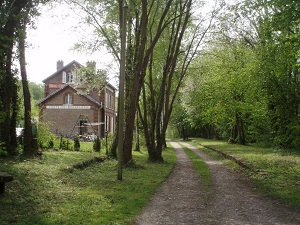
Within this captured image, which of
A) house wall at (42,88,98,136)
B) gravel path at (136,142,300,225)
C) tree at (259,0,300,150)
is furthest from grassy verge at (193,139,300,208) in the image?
house wall at (42,88,98,136)

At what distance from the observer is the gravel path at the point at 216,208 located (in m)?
6.61

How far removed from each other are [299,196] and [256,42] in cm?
2328

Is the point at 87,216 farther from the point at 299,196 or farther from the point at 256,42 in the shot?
the point at 256,42

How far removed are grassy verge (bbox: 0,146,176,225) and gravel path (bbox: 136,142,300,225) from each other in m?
0.43

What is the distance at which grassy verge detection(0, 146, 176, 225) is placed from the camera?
21.2ft

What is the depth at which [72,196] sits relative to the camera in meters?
8.36

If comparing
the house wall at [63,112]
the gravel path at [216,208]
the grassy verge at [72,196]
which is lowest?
the gravel path at [216,208]

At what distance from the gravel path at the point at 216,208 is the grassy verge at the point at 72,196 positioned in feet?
1.42

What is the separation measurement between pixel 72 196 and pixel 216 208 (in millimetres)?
3498

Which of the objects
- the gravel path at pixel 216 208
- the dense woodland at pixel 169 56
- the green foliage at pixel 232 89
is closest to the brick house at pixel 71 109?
the green foliage at pixel 232 89

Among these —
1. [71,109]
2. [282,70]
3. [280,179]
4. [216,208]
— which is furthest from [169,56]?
[71,109]

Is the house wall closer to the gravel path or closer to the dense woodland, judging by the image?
the dense woodland

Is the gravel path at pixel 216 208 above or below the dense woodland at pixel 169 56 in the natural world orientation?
below

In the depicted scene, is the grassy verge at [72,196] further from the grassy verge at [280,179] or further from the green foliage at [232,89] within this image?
the green foliage at [232,89]
